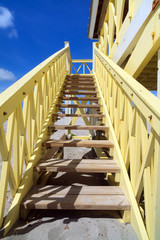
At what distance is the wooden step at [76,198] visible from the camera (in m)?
1.33

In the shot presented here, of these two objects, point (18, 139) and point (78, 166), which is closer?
point (18, 139)

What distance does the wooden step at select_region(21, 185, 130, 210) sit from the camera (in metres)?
1.33

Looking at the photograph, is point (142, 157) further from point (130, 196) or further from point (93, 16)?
point (93, 16)

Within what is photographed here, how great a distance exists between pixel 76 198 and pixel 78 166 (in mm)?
368

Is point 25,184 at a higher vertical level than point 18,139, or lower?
lower

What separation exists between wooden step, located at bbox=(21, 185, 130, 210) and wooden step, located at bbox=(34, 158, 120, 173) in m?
0.19

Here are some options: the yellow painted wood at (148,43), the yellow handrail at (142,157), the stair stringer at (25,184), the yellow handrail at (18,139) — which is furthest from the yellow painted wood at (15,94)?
the yellow painted wood at (148,43)

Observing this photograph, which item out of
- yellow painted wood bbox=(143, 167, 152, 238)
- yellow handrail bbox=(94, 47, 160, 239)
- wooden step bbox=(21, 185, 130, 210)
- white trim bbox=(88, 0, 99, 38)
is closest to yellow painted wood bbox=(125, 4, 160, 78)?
yellow handrail bbox=(94, 47, 160, 239)

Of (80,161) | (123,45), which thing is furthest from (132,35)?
(80,161)

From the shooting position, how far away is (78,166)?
5.64ft

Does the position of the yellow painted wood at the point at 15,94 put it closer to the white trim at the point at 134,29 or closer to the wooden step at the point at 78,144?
the wooden step at the point at 78,144

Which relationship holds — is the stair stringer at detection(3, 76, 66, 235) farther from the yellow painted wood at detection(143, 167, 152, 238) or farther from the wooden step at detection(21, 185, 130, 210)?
the yellow painted wood at detection(143, 167, 152, 238)

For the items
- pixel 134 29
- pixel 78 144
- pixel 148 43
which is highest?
pixel 134 29

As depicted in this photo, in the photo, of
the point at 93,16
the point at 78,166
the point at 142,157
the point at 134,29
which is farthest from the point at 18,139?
the point at 93,16
